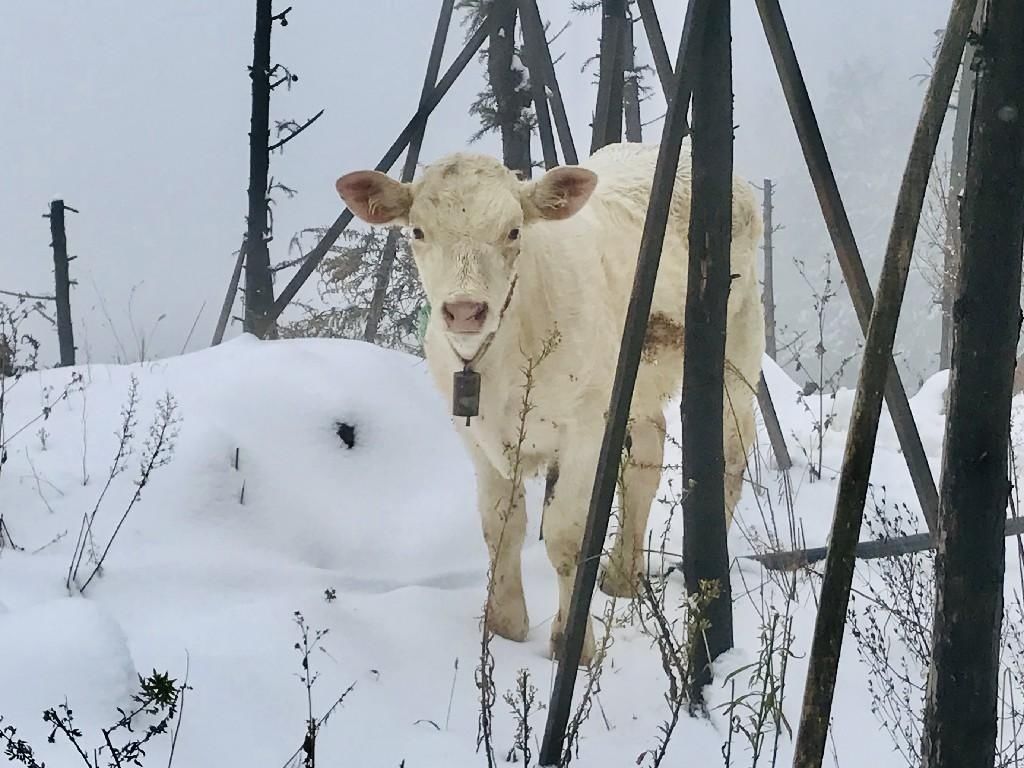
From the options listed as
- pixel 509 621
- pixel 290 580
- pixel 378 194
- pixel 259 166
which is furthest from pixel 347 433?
pixel 259 166

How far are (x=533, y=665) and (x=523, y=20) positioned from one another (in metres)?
5.02

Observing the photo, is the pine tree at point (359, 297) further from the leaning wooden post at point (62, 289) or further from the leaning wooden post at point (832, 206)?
Answer: the leaning wooden post at point (832, 206)

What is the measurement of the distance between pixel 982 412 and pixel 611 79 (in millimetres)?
5186

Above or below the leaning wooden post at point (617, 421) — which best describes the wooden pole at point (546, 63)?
above

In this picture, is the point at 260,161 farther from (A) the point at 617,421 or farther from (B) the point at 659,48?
(A) the point at 617,421

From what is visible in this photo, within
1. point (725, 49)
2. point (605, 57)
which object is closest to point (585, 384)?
point (725, 49)

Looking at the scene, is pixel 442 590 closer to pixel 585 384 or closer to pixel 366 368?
pixel 585 384

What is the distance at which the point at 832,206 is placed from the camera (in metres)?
3.20

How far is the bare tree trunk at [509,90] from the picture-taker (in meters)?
7.82

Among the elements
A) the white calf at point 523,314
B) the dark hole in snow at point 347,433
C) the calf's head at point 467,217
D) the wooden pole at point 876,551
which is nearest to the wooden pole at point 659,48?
the white calf at point 523,314

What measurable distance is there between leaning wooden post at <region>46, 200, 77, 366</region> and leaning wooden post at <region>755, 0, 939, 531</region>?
11132 millimetres

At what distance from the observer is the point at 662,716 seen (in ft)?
10.2

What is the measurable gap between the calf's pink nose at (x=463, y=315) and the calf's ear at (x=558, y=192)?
0.74 metres

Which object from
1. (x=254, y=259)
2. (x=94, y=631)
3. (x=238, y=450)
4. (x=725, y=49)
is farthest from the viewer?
(x=254, y=259)
